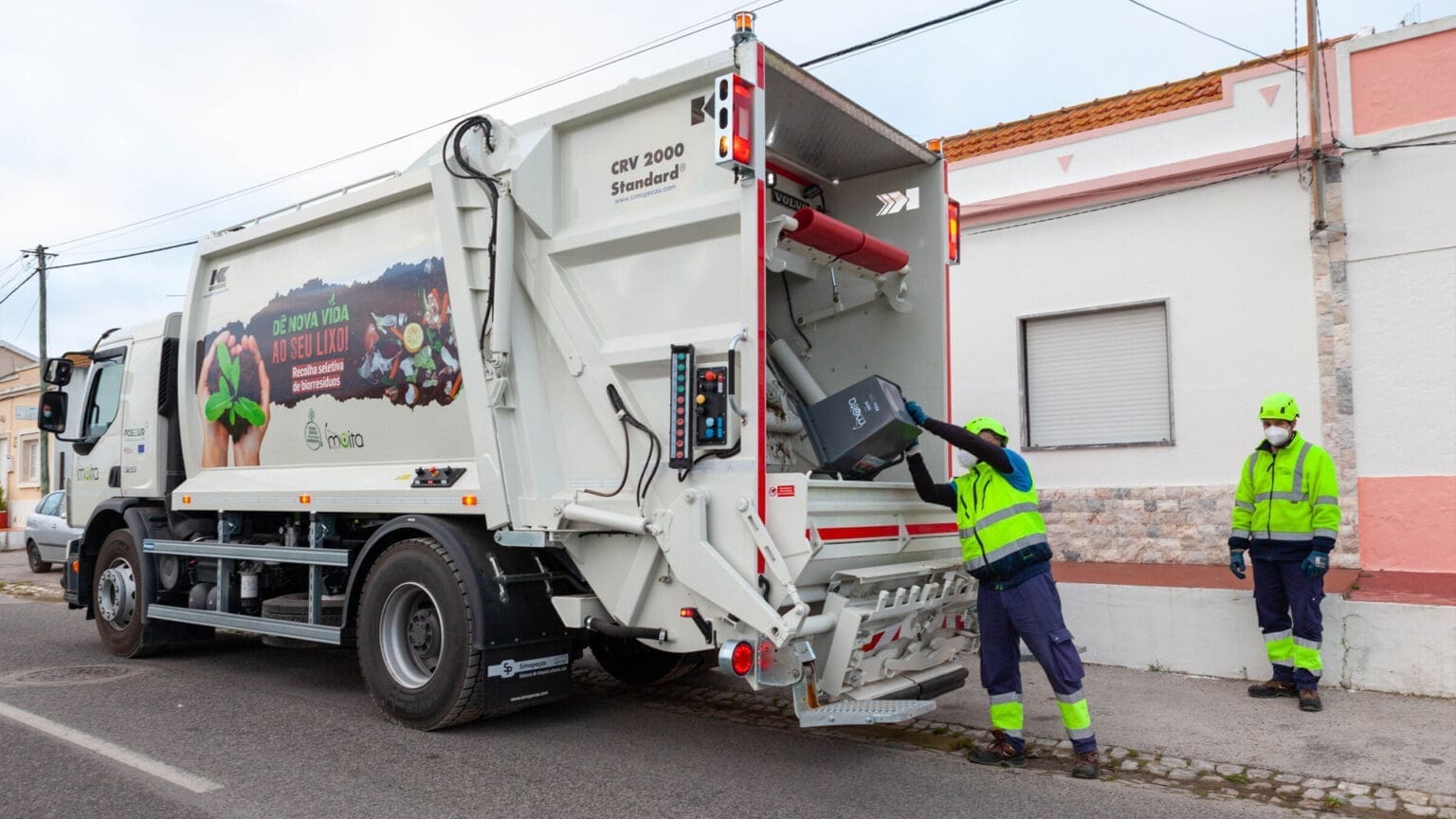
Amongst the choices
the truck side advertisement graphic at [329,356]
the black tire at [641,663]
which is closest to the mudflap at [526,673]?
the black tire at [641,663]

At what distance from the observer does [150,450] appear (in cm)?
779

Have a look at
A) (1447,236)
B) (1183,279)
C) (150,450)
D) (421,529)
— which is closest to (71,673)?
(150,450)

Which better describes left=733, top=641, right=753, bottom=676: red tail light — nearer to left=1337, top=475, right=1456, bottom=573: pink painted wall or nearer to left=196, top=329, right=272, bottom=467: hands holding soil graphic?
left=196, top=329, right=272, bottom=467: hands holding soil graphic

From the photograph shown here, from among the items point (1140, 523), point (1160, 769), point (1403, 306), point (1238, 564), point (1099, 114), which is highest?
point (1099, 114)

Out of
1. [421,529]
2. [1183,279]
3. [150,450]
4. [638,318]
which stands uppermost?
[1183,279]

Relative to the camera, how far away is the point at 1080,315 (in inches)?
359

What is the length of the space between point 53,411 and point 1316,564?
30.3 feet

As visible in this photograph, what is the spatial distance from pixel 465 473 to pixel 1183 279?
236 inches

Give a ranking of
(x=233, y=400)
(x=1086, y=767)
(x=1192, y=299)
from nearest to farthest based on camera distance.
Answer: (x=1086, y=767), (x=233, y=400), (x=1192, y=299)

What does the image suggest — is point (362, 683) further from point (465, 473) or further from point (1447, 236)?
point (1447, 236)

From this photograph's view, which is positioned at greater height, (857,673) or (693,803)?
(857,673)

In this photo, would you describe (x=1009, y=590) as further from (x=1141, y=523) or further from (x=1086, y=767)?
(x=1141, y=523)

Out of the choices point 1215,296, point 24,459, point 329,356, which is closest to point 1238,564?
point 1215,296

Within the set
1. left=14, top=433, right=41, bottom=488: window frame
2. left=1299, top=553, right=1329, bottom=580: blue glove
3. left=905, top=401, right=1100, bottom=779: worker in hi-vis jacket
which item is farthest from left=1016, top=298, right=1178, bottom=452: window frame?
left=14, top=433, right=41, bottom=488: window frame
